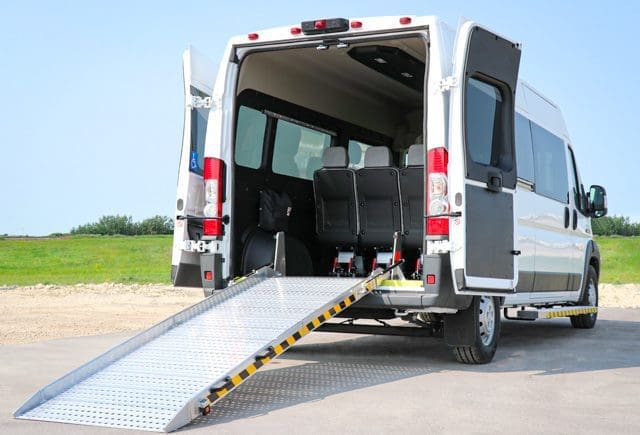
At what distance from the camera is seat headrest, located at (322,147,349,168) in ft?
30.8

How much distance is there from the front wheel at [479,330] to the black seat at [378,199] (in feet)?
5.07

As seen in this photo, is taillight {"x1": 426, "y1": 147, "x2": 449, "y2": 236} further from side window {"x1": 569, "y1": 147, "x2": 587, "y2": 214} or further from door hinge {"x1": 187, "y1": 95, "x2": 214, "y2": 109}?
side window {"x1": 569, "y1": 147, "x2": 587, "y2": 214}

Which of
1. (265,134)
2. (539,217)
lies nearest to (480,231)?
(539,217)

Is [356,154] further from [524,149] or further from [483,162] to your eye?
[483,162]

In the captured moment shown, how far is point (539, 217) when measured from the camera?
9.41 metres

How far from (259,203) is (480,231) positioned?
8.44 feet

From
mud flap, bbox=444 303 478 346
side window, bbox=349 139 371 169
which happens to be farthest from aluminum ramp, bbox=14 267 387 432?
side window, bbox=349 139 371 169

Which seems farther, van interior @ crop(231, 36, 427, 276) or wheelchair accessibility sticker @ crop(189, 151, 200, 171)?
van interior @ crop(231, 36, 427, 276)

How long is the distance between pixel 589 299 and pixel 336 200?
14.7 ft

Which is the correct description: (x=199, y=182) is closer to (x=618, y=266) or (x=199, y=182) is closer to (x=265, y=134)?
(x=265, y=134)

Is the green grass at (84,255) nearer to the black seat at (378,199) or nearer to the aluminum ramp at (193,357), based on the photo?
the black seat at (378,199)

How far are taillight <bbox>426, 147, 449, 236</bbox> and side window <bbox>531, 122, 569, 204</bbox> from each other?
262cm

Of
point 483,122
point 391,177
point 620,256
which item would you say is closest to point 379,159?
point 391,177

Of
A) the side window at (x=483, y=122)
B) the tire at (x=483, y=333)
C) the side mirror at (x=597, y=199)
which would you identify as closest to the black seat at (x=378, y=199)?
the side window at (x=483, y=122)
